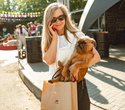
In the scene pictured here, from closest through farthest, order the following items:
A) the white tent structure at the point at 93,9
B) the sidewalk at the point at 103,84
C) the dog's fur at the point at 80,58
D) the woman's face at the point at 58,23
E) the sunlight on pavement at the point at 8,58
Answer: the dog's fur at the point at 80,58
the woman's face at the point at 58,23
the sidewalk at the point at 103,84
the white tent structure at the point at 93,9
the sunlight on pavement at the point at 8,58

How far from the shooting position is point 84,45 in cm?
223

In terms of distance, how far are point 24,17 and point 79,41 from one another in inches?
1200

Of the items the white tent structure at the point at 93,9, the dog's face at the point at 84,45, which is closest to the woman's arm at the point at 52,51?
the dog's face at the point at 84,45

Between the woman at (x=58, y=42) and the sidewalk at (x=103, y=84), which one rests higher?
the woman at (x=58, y=42)

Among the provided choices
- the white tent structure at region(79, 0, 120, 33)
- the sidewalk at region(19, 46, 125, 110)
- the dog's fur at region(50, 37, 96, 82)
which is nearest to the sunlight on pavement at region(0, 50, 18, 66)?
the sidewalk at region(19, 46, 125, 110)

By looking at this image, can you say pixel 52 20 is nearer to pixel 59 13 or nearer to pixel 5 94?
pixel 59 13

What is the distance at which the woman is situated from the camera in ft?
7.59

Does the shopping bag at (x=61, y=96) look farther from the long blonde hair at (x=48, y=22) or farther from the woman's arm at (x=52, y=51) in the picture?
the long blonde hair at (x=48, y=22)

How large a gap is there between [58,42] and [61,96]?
2.22 feet

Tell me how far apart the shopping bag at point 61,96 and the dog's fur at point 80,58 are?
0.13 m

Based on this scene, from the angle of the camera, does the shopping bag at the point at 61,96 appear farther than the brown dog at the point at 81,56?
No

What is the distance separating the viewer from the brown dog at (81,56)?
224 cm

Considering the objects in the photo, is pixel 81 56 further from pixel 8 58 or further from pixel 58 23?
pixel 8 58

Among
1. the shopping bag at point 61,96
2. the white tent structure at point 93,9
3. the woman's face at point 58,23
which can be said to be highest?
the white tent structure at point 93,9
